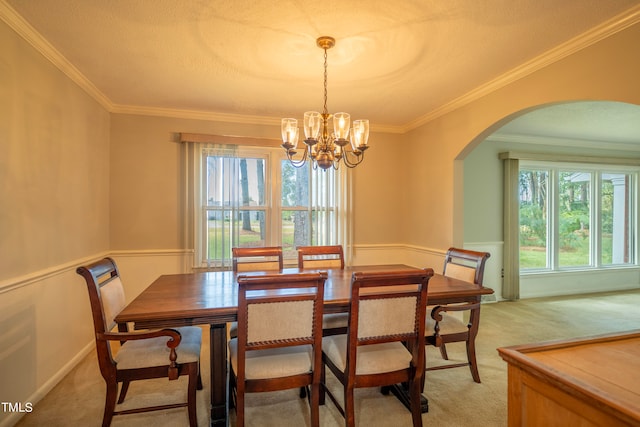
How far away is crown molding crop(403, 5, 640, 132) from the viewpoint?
1903mm

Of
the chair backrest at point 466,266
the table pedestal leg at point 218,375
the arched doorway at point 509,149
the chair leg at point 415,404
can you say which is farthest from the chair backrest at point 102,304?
the arched doorway at point 509,149

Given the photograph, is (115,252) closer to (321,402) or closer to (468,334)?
(321,402)

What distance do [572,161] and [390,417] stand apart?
5114 mm

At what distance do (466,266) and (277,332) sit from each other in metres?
1.69

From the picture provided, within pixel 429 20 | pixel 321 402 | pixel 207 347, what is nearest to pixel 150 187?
pixel 207 347

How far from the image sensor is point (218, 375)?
74.3 inches

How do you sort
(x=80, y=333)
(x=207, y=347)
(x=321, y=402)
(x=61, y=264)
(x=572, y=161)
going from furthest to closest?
(x=572, y=161), (x=207, y=347), (x=80, y=333), (x=61, y=264), (x=321, y=402)

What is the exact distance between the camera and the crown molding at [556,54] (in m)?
1.90

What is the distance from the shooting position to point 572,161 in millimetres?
5027

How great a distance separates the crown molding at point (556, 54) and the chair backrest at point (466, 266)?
4.95ft

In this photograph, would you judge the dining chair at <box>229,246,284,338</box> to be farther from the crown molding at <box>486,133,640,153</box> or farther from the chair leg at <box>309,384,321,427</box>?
the crown molding at <box>486,133,640,153</box>

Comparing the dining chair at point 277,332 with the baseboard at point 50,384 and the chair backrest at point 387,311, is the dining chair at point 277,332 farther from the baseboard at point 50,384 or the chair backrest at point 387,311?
the baseboard at point 50,384

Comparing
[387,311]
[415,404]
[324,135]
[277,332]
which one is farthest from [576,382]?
[324,135]

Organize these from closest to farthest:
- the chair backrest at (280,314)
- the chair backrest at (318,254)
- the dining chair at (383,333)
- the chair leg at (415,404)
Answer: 1. the chair backrest at (280,314)
2. the dining chair at (383,333)
3. the chair leg at (415,404)
4. the chair backrest at (318,254)
